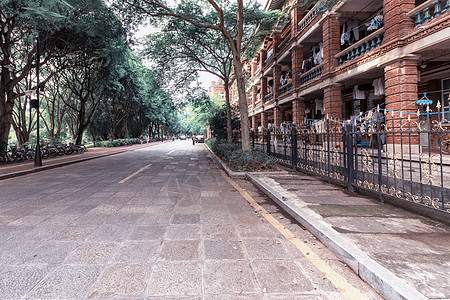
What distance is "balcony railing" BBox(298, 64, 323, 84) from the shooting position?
51.9 feet

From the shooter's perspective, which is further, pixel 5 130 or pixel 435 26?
pixel 5 130

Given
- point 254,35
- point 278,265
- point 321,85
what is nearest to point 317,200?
point 278,265

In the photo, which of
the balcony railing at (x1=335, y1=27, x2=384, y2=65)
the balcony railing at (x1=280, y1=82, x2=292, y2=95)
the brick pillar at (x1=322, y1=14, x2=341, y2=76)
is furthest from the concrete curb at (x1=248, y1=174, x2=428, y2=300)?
the balcony railing at (x1=280, y1=82, x2=292, y2=95)

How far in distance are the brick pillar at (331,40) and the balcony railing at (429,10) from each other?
15.0 ft

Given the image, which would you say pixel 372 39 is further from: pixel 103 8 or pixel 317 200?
pixel 103 8

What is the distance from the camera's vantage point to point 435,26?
8.49m

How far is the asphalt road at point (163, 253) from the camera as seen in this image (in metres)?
Result: 2.35

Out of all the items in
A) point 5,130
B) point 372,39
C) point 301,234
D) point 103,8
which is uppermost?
point 103,8

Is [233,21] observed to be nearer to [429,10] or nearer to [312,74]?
[312,74]

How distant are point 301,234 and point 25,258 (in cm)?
362

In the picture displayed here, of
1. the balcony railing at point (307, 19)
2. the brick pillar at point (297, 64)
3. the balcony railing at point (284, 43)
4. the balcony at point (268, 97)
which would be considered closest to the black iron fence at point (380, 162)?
the balcony railing at point (307, 19)

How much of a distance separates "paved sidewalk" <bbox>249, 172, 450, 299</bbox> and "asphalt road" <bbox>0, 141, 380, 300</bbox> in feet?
0.57

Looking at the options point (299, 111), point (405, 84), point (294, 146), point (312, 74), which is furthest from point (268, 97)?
point (294, 146)

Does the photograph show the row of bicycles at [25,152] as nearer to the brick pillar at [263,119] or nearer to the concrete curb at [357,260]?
the concrete curb at [357,260]
